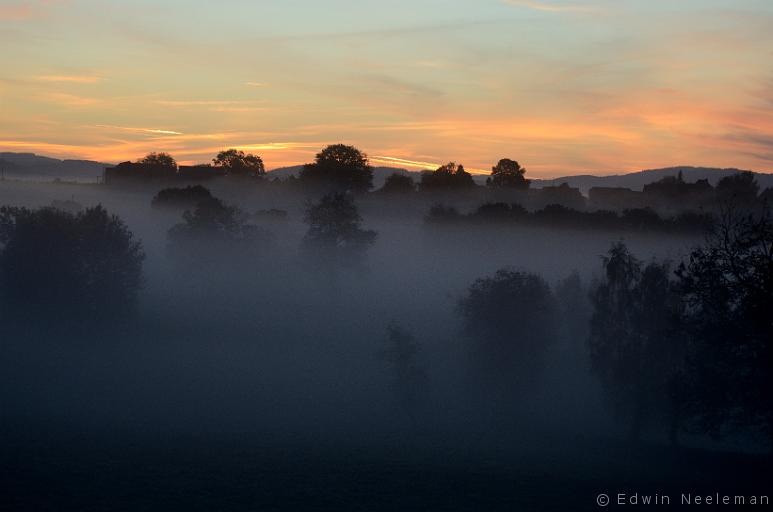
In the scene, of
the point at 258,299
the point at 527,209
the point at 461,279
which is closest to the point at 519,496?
the point at 258,299

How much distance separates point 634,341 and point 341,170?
80497 millimetres

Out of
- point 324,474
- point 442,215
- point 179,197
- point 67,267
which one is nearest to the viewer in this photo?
point 324,474

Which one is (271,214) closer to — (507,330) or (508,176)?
(508,176)

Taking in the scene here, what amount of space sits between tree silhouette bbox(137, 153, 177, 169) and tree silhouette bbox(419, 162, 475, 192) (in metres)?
51.5

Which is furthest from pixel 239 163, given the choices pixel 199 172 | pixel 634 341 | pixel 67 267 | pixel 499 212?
pixel 634 341

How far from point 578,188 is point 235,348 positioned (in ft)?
348

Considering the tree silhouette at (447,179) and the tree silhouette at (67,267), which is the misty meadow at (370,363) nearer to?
the tree silhouette at (67,267)

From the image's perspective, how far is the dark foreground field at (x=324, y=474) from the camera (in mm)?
36719

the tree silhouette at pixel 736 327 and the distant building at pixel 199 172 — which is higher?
the distant building at pixel 199 172

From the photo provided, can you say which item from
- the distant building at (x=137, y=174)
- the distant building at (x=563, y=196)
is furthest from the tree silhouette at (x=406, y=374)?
the distant building at (x=137, y=174)

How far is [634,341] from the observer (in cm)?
5869

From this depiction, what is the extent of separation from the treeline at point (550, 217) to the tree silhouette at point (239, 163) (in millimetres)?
43524

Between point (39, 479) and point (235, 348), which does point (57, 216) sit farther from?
point (39, 479)

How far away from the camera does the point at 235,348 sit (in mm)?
69938
